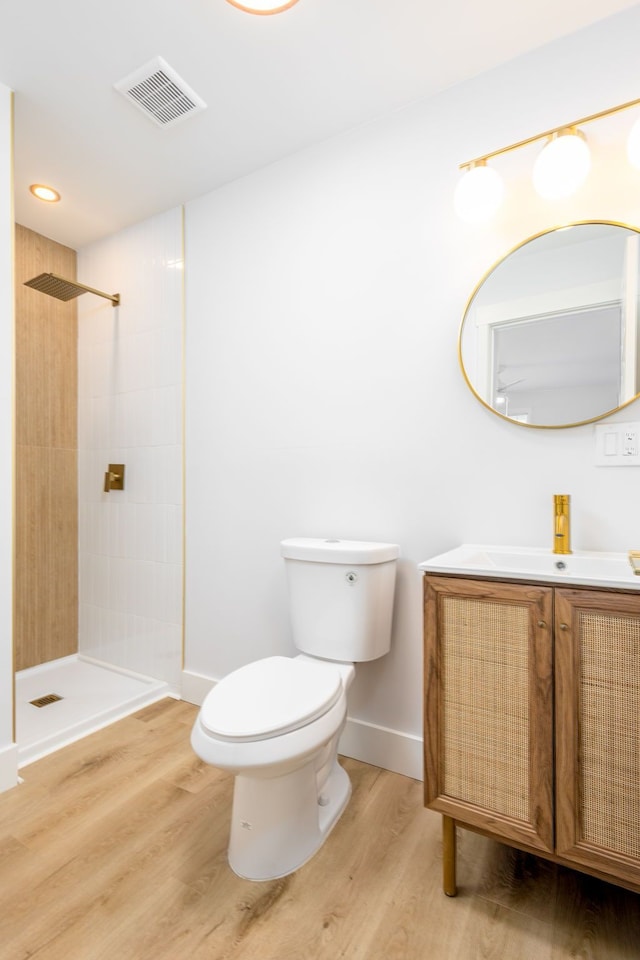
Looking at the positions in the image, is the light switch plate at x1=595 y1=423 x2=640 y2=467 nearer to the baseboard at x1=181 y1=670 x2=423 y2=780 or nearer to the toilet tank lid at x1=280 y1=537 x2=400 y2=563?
the toilet tank lid at x1=280 y1=537 x2=400 y2=563

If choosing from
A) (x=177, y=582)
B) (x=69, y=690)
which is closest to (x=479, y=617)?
(x=177, y=582)

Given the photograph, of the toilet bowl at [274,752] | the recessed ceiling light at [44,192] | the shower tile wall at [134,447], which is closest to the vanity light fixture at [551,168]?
the shower tile wall at [134,447]

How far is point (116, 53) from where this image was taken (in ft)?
4.95

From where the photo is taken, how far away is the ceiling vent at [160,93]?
1562mm

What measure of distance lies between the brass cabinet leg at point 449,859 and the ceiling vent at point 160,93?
2.32 m

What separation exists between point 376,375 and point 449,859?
143 cm

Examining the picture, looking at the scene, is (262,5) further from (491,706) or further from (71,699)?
(71,699)

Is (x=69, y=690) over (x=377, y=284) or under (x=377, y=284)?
under

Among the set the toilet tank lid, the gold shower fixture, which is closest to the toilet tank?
the toilet tank lid

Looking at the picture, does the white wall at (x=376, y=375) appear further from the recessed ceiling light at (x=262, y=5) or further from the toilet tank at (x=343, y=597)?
the recessed ceiling light at (x=262, y=5)

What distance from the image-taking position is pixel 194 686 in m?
2.22

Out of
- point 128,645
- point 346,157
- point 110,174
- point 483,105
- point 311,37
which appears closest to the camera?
point 311,37

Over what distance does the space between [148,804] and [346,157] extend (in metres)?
2.34

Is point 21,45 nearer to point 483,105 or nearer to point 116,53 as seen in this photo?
point 116,53
